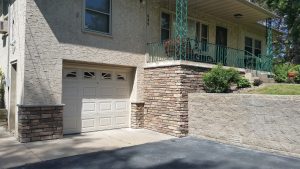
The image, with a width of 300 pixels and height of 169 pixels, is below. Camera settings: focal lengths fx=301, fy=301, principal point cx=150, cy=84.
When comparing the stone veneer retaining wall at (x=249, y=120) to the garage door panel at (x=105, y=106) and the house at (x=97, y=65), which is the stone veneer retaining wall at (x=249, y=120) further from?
the garage door panel at (x=105, y=106)

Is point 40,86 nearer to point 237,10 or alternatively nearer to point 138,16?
point 138,16

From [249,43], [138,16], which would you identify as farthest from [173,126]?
[249,43]

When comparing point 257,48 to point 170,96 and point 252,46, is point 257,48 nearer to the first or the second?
point 252,46

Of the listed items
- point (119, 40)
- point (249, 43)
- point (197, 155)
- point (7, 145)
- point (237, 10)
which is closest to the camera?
point (197, 155)

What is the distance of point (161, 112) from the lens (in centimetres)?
1063

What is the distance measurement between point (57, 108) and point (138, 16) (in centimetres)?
467

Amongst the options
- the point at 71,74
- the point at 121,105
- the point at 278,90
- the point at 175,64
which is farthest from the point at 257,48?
the point at 71,74

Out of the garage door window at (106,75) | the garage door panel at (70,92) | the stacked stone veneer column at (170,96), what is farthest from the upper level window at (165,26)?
the garage door panel at (70,92)

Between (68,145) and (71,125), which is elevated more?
(71,125)

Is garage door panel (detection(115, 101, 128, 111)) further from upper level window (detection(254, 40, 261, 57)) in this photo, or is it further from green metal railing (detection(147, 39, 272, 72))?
upper level window (detection(254, 40, 261, 57))

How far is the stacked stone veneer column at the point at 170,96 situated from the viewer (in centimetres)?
999

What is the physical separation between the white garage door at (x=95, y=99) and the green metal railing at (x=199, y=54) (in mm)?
1461

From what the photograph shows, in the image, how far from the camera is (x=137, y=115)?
1143 centimetres

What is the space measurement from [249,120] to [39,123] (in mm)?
6032
